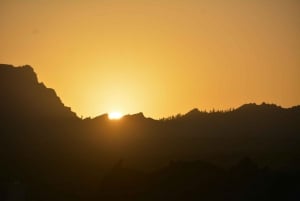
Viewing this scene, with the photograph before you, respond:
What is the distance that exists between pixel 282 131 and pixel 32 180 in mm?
61644

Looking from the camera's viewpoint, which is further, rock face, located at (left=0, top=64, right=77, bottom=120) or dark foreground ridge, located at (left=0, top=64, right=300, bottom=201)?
rock face, located at (left=0, top=64, right=77, bottom=120)

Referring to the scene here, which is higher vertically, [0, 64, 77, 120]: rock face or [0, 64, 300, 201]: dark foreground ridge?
[0, 64, 77, 120]: rock face

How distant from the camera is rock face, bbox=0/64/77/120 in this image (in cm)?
18001

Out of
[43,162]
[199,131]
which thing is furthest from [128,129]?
[43,162]

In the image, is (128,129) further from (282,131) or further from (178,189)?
(178,189)

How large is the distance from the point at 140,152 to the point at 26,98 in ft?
184

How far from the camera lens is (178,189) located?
275 ft

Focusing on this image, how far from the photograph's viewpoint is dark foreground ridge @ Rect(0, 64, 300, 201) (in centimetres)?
8094

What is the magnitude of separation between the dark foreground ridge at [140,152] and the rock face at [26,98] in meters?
0.33

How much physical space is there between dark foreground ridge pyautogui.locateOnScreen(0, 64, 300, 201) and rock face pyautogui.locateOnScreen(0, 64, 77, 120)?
0.33 m

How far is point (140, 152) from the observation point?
14500cm

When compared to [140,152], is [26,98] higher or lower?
higher

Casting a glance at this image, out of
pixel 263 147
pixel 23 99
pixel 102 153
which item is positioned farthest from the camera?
pixel 23 99

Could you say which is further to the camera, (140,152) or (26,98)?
(26,98)
